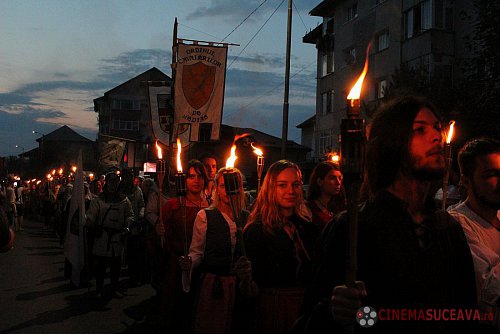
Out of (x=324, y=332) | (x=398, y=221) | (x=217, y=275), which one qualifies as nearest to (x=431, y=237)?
(x=398, y=221)

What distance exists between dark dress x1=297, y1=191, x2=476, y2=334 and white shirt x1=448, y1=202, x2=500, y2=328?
0.78 m

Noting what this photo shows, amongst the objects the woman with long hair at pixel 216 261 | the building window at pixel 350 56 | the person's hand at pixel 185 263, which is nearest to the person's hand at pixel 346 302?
the woman with long hair at pixel 216 261

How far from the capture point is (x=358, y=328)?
204 centimetres

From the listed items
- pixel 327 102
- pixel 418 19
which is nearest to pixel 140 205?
pixel 418 19

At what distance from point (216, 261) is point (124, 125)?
85.8 m

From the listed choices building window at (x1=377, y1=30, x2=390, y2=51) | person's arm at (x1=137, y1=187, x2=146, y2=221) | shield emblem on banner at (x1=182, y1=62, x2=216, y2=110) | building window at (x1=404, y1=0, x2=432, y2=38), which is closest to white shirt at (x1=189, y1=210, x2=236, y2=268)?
person's arm at (x1=137, y1=187, x2=146, y2=221)

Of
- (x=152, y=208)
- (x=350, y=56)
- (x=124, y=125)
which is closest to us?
(x=152, y=208)

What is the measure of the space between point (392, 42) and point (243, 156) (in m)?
20.1

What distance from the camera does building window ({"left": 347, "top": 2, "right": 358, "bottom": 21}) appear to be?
3450cm

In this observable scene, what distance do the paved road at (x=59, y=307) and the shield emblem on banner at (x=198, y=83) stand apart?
150 inches

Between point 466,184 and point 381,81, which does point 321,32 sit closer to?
point 381,81

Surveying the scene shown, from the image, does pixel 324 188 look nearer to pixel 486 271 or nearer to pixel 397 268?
pixel 486 271

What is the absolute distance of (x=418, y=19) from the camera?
90.4 ft

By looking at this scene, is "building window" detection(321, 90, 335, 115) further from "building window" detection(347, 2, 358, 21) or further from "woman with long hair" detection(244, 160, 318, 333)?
"woman with long hair" detection(244, 160, 318, 333)
